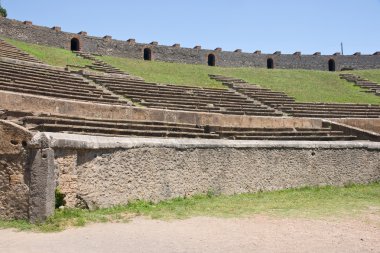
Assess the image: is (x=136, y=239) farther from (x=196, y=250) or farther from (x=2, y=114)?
(x=2, y=114)

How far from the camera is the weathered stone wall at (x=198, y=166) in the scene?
839 cm

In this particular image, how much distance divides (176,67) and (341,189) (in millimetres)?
25048

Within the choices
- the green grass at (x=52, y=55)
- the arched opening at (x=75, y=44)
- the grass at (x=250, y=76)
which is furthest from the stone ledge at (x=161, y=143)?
the arched opening at (x=75, y=44)

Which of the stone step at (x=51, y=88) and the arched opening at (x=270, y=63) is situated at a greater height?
the arched opening at (x=270, y=63)

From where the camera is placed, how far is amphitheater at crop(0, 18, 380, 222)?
762cm

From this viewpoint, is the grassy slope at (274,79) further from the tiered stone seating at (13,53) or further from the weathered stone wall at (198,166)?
the weathered stone wall at (198,166)

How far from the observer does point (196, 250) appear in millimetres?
6094

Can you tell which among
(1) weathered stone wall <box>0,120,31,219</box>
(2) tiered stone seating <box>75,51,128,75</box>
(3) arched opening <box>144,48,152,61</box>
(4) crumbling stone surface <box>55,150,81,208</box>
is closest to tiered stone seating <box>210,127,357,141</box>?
(4) crumbling stone surface <box>55,150,81,208</box>

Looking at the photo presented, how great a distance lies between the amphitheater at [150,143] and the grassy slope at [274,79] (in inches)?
152

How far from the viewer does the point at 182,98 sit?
71.3 ft

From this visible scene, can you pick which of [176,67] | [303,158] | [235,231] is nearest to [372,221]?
[235,231]

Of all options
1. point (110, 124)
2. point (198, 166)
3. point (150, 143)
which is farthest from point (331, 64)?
point (150, 143)

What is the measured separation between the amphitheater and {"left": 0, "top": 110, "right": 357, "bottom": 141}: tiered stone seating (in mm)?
35

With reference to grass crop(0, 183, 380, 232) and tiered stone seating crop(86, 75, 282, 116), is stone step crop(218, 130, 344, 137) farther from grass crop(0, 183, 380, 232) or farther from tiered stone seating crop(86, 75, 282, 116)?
tiered stone seating crop(86, 75, 282, 116)
